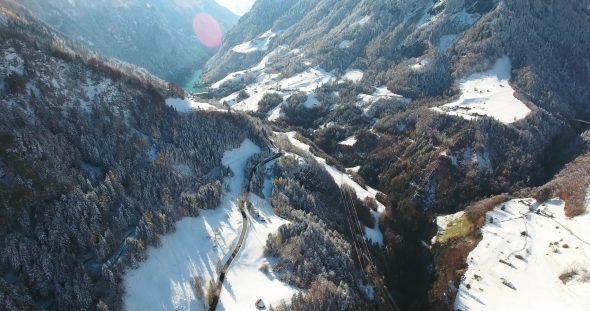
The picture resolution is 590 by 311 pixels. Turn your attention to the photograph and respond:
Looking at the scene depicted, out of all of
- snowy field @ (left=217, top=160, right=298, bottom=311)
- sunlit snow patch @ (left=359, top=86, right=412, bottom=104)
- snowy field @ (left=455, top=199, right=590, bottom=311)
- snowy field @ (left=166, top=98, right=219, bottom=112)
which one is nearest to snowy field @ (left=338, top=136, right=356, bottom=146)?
sunlit snow patch @ (left=359, top=86, right=412, bottom=104)

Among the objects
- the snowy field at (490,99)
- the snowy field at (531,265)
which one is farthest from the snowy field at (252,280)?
the snowy field at (490,99)

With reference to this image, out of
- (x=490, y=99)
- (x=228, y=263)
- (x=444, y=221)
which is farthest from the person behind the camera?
(x=490, y=99)

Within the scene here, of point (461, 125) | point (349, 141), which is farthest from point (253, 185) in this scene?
point (461, 125)

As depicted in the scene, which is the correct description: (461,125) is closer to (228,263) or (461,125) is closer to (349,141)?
(349,141)

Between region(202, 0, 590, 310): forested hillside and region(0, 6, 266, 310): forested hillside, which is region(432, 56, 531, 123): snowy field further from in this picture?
region(0, 6, 266, 310): forested hillside

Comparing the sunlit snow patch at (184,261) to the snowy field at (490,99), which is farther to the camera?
the snowy field at (490,99)

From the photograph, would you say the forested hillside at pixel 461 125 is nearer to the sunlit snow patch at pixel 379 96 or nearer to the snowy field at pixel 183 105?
the sunlit snow patch at pixel 379 96
